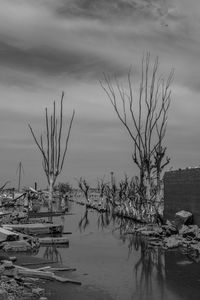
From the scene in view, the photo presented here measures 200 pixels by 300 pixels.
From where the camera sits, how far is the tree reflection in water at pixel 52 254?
40.8ft

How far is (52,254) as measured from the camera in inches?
522

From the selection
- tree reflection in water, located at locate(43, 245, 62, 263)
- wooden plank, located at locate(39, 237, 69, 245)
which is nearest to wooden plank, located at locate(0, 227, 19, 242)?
tree reflection in water, located at locate(43, 245, 62, 263)

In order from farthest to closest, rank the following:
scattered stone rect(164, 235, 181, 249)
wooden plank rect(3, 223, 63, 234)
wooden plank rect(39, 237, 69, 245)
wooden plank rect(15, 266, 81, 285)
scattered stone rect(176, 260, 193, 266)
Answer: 1. wooden plank rect(3, 223, 63, 234)
2. wooden plank rect(39, 237, 69, 245)
3. scattered stone rect(164, 235, 181, 249)
4. scattered stone rect(176, 260, 193, 266)
5. wooden plank rect(15, 266, 81, 285)

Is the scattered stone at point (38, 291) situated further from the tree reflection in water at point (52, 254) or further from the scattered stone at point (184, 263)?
the scattered stone at point (184, 263)

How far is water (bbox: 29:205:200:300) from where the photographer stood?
853cm

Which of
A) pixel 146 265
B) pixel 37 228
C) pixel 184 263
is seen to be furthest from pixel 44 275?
pixel 37 228

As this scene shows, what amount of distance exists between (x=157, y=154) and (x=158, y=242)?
8.02m

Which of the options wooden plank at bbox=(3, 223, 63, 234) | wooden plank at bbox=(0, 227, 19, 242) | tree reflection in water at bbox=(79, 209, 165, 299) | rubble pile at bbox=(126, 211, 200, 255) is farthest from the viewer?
wooden plank at bbox=(3, 223, 63, 234)

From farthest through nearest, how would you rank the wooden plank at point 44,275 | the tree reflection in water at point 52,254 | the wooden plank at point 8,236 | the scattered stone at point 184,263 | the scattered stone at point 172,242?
the scattered stone at point 172,242 < the wooden plank at point 8,236 < the tree reflection in water at point 52,254 < the scattered stone at point 184,263 < the wooden plank at point 44,275

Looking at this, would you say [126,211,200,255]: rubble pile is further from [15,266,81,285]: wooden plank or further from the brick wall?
[15,266,81,285]: wooden plank

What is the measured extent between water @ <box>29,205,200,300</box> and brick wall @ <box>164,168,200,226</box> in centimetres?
222

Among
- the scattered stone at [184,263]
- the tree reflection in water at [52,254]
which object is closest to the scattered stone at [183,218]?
the scattered stone at [184,263]

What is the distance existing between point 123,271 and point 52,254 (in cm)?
303

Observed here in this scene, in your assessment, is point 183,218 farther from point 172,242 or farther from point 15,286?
point 15,286
